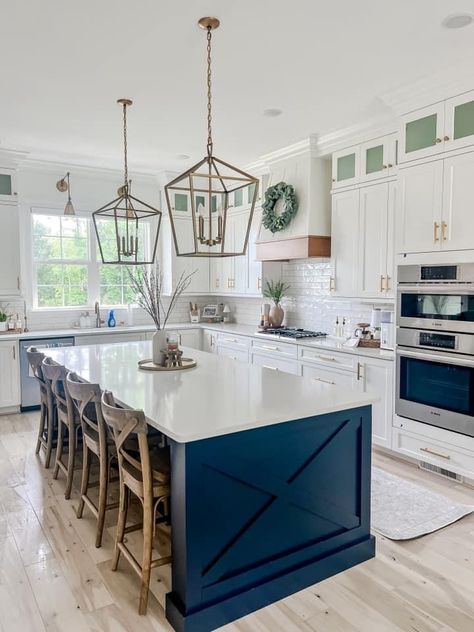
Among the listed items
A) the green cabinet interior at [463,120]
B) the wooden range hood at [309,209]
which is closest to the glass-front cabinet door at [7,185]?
the wooden range hood at [309,209]

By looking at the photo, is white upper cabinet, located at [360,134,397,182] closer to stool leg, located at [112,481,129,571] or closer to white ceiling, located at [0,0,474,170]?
white ceiling, located at [0,0,474,170]

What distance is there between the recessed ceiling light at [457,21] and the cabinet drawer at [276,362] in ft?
10.0

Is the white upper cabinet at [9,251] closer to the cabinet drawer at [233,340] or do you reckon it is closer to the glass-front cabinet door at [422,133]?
the cabinet drawer at [233,340]

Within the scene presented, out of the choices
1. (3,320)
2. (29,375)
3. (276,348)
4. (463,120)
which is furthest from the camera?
(3,320)

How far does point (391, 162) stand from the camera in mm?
4133

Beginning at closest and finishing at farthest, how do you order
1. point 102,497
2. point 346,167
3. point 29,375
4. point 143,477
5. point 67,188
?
1. point 143,477
2. point 102,497
3. point 346,167
4. point 29,375
5. point 67,188

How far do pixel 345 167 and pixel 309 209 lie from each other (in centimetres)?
54

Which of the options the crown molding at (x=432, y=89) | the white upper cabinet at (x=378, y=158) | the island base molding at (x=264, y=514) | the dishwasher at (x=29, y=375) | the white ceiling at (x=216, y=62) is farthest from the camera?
the dishwasher at (x=29, y=375)

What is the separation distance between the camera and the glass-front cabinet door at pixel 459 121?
3262 millimetres

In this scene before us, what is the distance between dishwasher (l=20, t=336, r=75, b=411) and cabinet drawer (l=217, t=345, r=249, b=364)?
1914mm

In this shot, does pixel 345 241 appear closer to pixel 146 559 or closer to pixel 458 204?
pixel 458 204

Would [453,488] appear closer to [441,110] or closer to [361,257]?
[361,257]

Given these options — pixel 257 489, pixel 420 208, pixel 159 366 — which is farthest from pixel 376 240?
pixel 257 489

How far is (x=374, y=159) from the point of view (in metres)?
4.30
